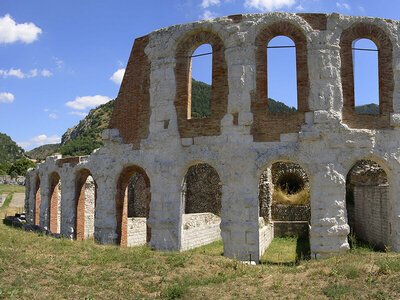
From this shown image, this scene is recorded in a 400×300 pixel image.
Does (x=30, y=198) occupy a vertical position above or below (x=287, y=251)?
above

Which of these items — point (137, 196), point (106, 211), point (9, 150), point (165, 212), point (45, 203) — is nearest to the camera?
point (165, 212)

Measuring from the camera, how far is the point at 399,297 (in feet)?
22.8

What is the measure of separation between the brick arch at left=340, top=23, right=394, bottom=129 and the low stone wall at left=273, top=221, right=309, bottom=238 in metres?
7.41

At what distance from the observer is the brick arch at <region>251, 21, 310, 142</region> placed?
12.0 metres

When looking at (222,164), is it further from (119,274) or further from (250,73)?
(119,274)

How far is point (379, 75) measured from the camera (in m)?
12.4

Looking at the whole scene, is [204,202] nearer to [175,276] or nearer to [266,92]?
[266,92]

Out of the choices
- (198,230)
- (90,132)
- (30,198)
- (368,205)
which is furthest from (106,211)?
(90,132)

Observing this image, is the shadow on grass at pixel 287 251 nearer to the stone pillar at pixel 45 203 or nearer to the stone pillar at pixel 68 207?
the stone pillar at pixel 68 207

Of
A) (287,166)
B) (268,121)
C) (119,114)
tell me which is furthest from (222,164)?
(287,166)

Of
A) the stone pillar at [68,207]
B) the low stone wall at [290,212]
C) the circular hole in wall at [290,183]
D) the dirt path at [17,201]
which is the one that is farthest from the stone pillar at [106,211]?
the dirt path at [17,201]

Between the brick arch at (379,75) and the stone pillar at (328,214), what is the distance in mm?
1768

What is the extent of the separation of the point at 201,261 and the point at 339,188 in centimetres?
463

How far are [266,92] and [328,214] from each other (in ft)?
13.2
